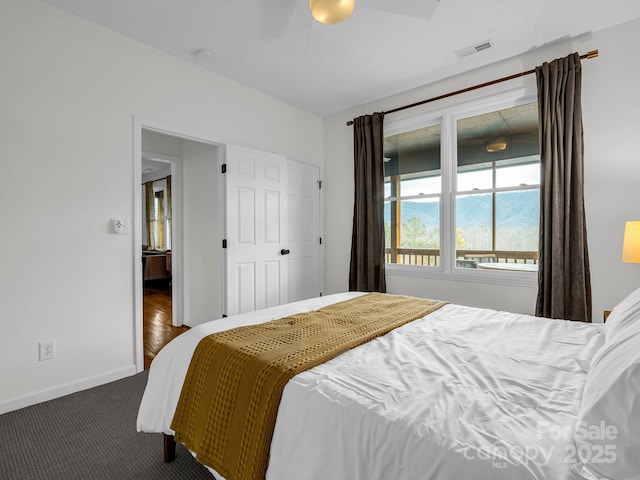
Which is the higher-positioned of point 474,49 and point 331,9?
point 474,49

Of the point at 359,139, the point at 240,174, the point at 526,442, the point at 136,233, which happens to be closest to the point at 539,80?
the point at 359,139

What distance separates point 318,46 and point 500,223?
232cm

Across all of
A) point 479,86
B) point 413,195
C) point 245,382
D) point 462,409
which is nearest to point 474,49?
point 479,86

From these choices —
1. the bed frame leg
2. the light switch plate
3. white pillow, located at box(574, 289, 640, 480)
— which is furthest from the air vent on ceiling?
the bed frame leg

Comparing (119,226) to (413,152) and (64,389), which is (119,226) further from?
(413,152)

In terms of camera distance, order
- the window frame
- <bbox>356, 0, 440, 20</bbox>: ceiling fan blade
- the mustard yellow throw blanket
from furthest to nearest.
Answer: the window frame
<bbox>356, 0, 440, 20</bbox>: ceiling fan blade
the mustard yellow throw blanket

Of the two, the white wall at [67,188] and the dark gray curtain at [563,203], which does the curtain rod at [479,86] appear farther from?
the white wall at [67,188]

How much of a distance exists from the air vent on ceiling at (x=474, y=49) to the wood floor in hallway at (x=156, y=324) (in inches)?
151

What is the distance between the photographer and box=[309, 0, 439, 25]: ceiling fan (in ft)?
5.41

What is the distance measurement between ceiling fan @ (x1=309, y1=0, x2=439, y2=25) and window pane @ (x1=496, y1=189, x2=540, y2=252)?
73.6 inches

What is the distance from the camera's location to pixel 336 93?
3.76 metres

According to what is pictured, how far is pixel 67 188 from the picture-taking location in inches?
93.8

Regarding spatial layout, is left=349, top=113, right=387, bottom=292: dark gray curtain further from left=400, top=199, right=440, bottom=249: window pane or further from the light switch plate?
the light switch plate

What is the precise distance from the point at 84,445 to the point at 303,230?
9.52ft
